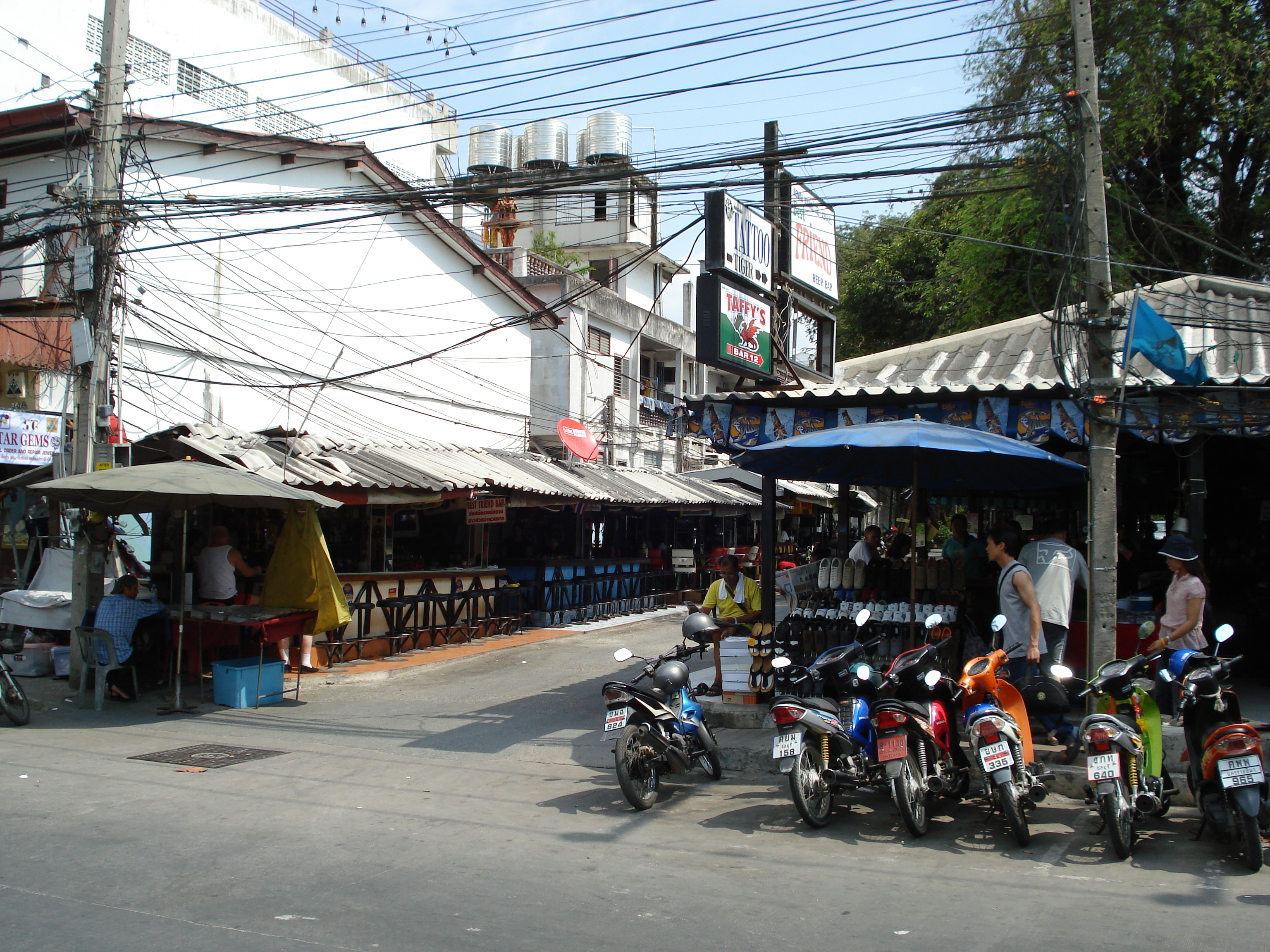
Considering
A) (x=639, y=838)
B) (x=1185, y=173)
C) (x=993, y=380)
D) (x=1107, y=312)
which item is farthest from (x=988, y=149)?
(x=639, y=838)

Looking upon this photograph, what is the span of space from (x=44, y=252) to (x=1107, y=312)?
52.1 ft

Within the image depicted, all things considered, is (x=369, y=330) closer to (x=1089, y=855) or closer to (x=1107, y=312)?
(x=1107, y=312)

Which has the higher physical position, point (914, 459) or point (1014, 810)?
point (914, 459)

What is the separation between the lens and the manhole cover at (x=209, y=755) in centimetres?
850

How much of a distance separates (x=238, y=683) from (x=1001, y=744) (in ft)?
28.4

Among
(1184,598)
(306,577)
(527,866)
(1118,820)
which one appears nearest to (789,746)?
(527,866)

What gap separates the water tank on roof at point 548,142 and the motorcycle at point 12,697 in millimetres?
32209

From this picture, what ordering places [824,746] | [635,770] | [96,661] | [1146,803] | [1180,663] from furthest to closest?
[96,661] < [635,770] < [824,746] < [1180,663] < [1146,803]

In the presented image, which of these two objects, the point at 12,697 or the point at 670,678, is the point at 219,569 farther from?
the point at 670,678

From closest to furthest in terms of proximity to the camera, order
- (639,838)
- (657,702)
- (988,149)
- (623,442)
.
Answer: (639,838) → (657,702) → (988,149) → (623,442)

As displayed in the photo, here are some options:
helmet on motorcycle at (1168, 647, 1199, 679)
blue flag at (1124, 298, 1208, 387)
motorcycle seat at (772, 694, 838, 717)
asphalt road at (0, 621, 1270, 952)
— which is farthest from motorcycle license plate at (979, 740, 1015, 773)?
blue flag at (1124, 298, 1208, 387)

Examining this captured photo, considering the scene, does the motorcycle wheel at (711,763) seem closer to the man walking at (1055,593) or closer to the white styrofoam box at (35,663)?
the man walking at (1055,593)

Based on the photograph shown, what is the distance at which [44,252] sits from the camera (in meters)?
15.8

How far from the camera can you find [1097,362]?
7824mm
